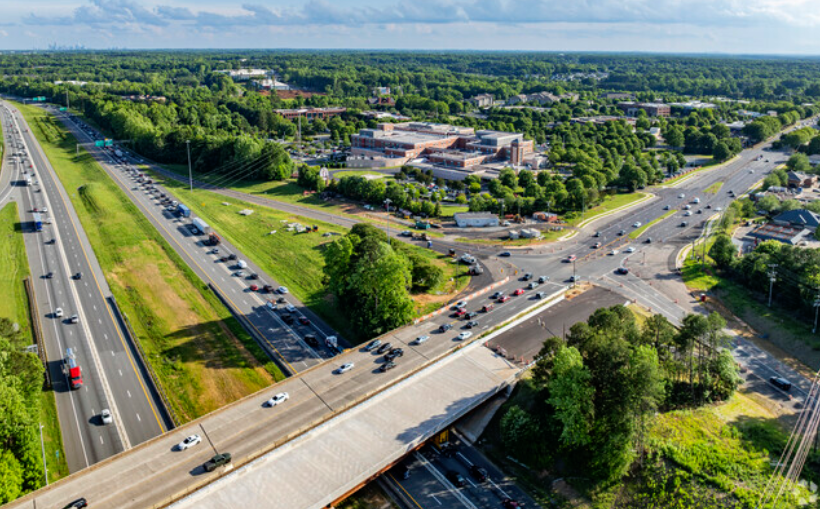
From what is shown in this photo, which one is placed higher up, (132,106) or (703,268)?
(132,106)

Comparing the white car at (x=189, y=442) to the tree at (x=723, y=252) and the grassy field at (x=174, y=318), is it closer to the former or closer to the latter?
the grassy field at (x=174, y=318)

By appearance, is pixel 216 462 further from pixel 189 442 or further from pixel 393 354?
pixel 393 354

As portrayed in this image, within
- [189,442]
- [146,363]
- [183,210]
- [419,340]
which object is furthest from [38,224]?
[419,340]

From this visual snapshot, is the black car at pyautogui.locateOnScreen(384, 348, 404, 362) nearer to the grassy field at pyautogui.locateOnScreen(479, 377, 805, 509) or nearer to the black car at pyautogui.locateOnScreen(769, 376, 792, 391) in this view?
the grassy field at pyautogui.locateOnScreen(479, 377, 805, 509)

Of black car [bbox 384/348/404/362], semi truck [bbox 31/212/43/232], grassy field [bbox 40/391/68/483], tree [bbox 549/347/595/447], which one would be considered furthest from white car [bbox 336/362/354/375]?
semi truck [bbox 31/212/43/232]

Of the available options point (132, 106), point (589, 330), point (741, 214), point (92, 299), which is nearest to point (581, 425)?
point (589, 330)

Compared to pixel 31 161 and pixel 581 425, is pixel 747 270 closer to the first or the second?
pixel 581 425
